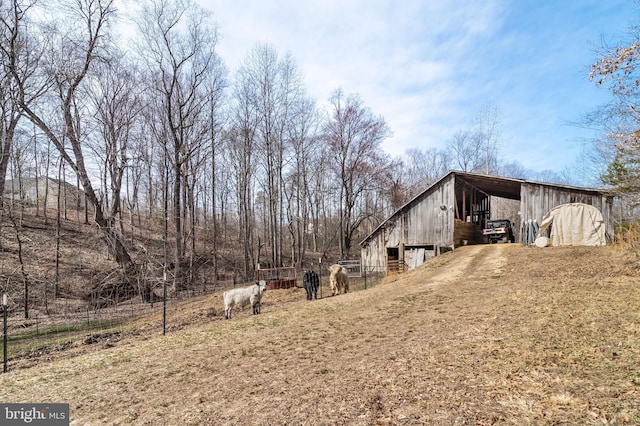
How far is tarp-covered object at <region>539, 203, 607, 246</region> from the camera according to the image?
49.8ft

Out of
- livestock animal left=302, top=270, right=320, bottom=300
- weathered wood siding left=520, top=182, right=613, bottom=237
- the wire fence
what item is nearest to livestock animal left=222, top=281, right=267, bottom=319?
the wire fence

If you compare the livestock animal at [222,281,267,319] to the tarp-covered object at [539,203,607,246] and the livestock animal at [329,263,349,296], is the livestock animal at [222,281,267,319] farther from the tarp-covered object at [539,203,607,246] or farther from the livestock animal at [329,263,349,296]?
the tarp-covered object at [539,203,607,246]

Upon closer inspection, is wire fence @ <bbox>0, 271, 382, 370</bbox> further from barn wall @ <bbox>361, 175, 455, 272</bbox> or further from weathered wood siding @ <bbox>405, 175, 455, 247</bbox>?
weathered wood siding @ <bbox>405, 175, 455, 247</bbox>

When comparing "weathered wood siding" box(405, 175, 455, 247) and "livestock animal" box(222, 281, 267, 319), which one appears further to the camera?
"weathered wood siding" box(405, 175, 455, 247)

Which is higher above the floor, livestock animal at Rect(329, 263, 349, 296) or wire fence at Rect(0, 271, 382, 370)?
livestock animal at Rect(329, 263, 349, 296)

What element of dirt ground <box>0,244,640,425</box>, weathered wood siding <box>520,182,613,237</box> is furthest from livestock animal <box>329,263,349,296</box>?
weathered wood siding <box>520,182,613,237</box>

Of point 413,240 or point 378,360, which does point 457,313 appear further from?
point 413,240

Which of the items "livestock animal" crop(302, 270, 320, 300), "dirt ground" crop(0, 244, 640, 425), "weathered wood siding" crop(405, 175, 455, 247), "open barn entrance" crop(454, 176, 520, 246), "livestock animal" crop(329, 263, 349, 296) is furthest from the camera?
"open barn entrance" crop(454, 176, 520, 246)

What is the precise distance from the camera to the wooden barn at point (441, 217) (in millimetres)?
17109

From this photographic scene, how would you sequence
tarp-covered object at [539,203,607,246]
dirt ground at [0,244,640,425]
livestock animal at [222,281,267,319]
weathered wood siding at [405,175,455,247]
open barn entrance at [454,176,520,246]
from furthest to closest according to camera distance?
open barn entrance at [454,176,520,246] → weathered wood siding at [405,175,455,247] → tarp-covered object at [539,203,607,246] → livestock animal at [222,281,267,319] → dirt ground at [0,244,640,425]

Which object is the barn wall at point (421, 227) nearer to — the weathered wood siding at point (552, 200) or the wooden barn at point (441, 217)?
the wooden barn at point (441, 217)

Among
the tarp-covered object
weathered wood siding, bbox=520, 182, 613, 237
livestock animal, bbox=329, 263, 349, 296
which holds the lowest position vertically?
livestock animal, bbox=329, 263, 349, 296

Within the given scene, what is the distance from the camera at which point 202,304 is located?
50.5ft

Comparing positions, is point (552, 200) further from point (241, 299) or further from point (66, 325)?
point (66, 325)
